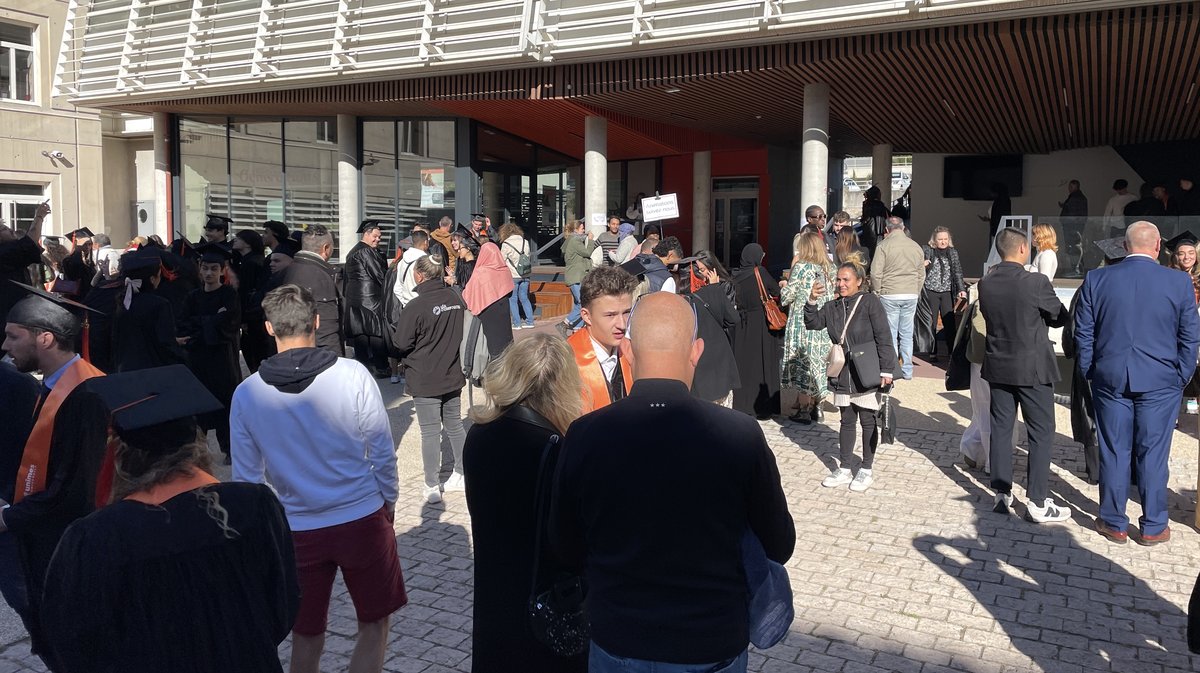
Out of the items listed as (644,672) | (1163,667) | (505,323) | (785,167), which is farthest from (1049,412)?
(785,167)

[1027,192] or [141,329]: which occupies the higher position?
[1027,192]

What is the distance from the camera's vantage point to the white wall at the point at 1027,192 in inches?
850

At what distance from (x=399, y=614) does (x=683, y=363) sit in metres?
3.06

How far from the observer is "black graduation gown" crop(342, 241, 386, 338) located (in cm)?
1071

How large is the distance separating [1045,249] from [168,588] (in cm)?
927

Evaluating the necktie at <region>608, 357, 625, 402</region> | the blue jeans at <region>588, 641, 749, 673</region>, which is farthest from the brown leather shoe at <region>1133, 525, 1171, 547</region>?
the blue jeans at <region>588, 641, 749, 673</region>

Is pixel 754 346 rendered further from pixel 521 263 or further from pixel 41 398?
pixel 41 398

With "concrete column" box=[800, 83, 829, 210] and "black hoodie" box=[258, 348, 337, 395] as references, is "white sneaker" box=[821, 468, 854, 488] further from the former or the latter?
"concrete column" box=[800, 83, 829, 210]

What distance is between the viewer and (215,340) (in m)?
6.93

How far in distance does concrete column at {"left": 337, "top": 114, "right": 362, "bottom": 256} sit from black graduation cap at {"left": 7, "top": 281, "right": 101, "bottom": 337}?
1652 centimetres

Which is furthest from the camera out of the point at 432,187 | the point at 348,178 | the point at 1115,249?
the point at 348,178

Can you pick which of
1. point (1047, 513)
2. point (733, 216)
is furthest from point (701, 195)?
point (1047, 513)

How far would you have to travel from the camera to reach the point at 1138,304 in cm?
555

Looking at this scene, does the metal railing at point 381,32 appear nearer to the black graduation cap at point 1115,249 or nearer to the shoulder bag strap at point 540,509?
the black graduation cap at point 1115,249
